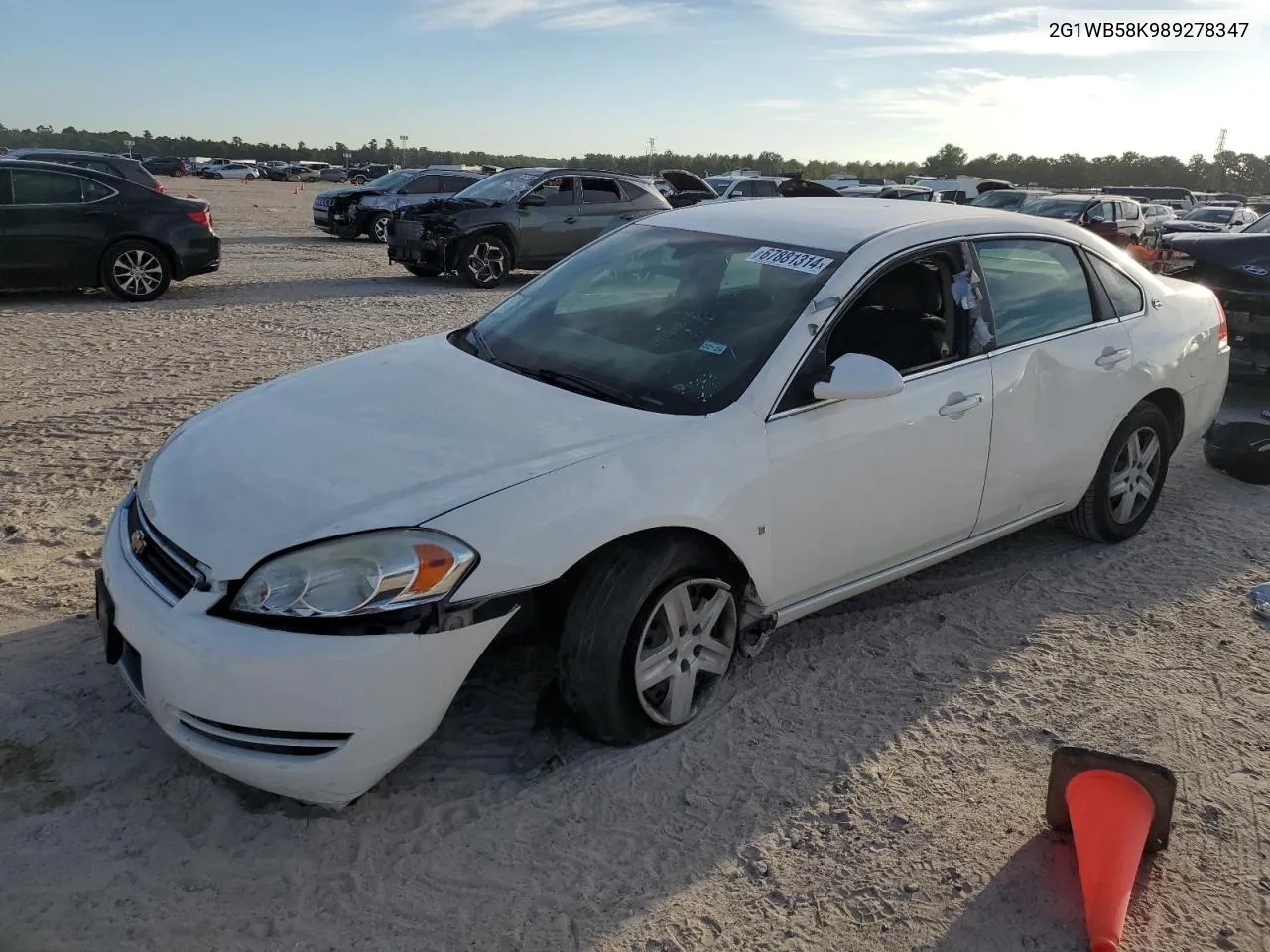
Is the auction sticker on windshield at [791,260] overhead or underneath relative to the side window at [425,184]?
underneath

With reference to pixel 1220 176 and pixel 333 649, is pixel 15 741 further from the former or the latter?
pixel 1220 176

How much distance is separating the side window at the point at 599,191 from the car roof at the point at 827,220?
34.0 feet

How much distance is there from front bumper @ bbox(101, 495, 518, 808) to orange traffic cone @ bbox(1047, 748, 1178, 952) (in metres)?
1.62

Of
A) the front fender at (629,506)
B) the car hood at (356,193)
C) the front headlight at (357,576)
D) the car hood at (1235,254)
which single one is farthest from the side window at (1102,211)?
the front headlight at (357,576)

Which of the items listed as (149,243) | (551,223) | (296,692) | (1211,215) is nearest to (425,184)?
(551,223)

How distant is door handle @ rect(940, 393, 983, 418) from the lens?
3655 millimetres

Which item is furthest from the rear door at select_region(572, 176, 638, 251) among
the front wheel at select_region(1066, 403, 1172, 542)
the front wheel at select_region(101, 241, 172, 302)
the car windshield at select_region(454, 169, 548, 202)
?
the front wheel at select_region(1066, 403, 1172, 542)

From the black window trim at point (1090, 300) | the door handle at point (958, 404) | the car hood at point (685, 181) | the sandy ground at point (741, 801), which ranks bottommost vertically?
the sandy ground at point (741, 801)

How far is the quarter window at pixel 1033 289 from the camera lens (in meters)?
3.97

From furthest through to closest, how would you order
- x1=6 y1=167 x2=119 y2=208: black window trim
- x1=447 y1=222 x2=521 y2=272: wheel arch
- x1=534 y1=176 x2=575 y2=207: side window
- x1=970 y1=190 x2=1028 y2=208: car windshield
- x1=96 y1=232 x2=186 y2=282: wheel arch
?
x1=970 y1=190 x2=1028 y2=208: car windshield < x1=534 y1=176 x2=575 y2=207: side window < x1=447 y1=222 x2=521 y2=272: wheel arch < x1=96 y1=232 x2=186 y2=282: wheel arch < x1=6 y1=167 x2=119 y2=208: black window trim

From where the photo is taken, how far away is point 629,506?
285 cm

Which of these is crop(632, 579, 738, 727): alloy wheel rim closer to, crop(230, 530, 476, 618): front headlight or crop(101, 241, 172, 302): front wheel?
crop(230, 530, 476, 618): front headlight

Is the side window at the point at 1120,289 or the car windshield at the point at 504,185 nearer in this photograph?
the side window at the point at 1120,289

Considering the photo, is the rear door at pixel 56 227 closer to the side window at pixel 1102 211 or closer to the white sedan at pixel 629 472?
the white sedan at pixel 629 472
